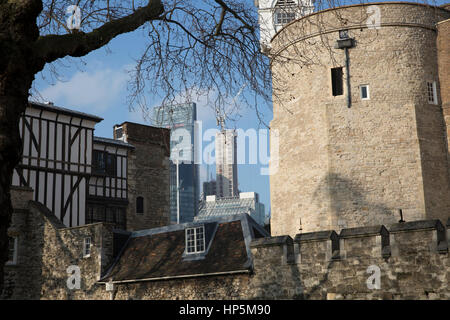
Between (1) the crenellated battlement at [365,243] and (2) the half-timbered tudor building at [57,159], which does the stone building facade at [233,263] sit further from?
(2) the half-timbered tudor building at [57,159]

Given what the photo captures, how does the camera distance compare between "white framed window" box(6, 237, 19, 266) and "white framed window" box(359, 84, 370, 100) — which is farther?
"white framed window" box(359, 84, 370, 100)

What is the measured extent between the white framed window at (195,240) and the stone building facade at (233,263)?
1.02ft

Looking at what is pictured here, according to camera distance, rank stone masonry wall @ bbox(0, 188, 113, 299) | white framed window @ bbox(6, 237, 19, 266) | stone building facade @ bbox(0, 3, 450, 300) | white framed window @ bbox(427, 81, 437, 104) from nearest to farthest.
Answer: stone building facade @ bbox(0, 3, 450, 300)
stone masonry wall @ bbox(0, 188, 113, 299)
white framed window @ bbox(6, 237, 19, 266)
white framed window @ bbox(427, 81, 437, 104)

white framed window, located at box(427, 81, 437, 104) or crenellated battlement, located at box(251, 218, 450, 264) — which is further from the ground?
white framed window, located at box(427, 81, 437, 104)

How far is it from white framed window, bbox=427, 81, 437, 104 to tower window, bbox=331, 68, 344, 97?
3.42 meters

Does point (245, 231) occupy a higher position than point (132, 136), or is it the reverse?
point (132, 136)

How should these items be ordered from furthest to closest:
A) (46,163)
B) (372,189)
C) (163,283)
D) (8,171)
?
(46,163) → (372,189) → (163,283) → (8,171)

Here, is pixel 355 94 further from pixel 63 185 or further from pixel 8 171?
pixel 8 171

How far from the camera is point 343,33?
22828 mm

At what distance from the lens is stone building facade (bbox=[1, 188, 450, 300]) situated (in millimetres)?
12398

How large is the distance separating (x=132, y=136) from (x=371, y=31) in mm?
15950

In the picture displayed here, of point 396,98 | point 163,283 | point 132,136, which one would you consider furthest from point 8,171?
point 132,136

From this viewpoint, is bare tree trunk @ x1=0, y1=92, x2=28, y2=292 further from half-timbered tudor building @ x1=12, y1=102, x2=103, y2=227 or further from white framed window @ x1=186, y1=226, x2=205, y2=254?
half-timbered tudor building @ x1=12, y1=102, x2=103, y2=227

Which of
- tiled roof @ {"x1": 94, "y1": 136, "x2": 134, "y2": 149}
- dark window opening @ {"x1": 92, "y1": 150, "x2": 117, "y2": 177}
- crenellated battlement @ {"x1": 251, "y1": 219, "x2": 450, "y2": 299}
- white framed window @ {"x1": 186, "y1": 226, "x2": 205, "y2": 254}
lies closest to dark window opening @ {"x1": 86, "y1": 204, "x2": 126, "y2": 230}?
dark window opening @ {"x1": 92, "y1": 150, "x2": 117, "y2": 177}
